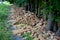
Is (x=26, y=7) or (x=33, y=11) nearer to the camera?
(x=33, y=11)

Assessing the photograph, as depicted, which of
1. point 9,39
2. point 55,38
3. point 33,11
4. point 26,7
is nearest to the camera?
point 9,39

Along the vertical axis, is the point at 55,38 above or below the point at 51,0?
below

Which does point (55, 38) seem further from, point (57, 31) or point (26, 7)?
point (26, 7)

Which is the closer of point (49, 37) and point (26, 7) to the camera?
point (49, 37)

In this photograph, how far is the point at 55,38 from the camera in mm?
7543

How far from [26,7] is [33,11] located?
213 cm

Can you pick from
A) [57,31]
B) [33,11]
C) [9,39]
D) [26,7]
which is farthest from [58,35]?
[26,7]

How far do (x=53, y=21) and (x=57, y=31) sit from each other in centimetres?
56

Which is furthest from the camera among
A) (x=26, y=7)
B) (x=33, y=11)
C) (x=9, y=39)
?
(x=26, y=7)

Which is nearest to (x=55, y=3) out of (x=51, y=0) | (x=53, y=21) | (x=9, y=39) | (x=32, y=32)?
(x=51, y=0)

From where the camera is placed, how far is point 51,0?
26.9 ft

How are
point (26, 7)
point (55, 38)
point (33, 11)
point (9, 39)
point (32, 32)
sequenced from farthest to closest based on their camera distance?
1. point (26, 7)
2. point (33, 11)
3. point (32, 32)
4. point (55, 38)
5. point (9, 39)

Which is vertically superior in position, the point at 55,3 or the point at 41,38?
the point at 55,3

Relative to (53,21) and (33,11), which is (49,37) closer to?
(53,21)
